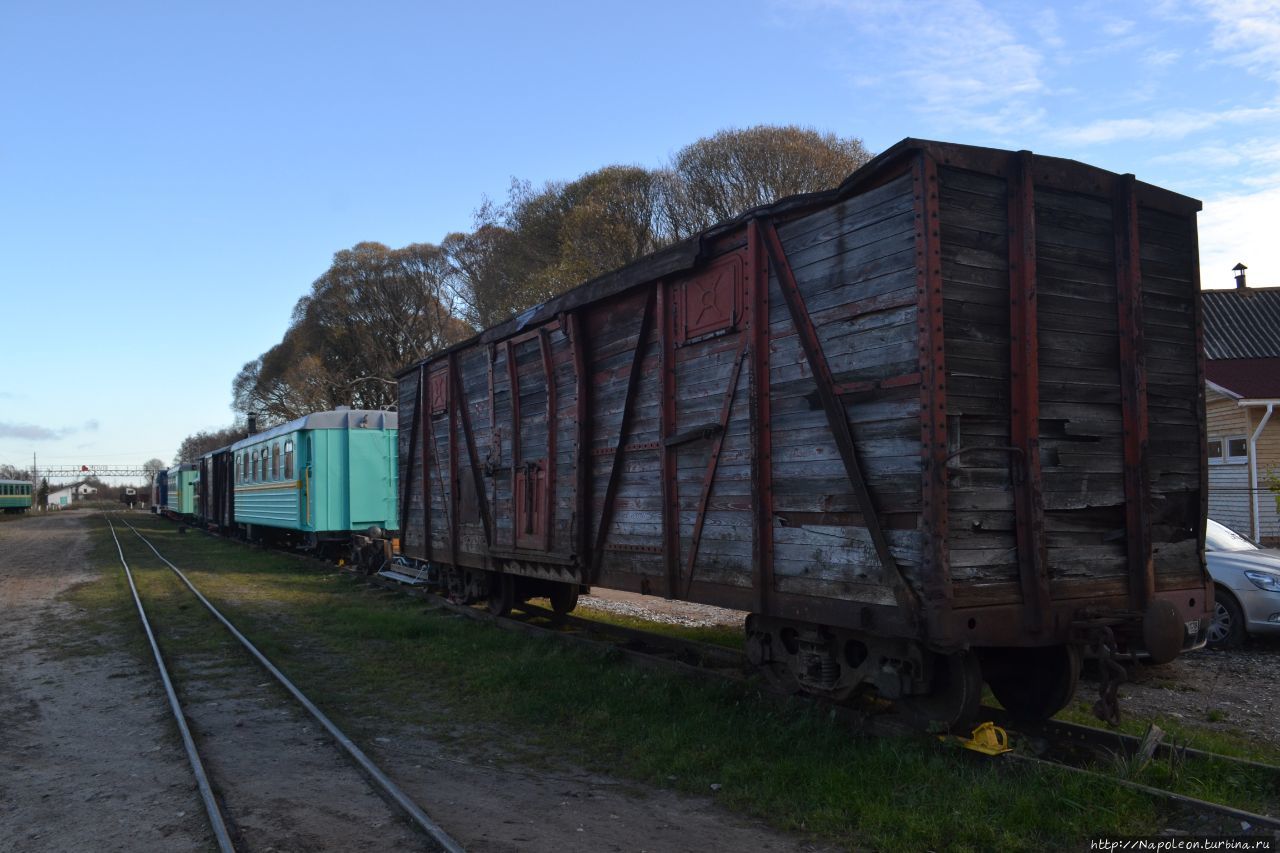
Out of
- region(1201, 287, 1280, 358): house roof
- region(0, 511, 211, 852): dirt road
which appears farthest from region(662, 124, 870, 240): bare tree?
region(0, 511, 211, 852): dirt road

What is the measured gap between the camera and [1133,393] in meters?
5.52

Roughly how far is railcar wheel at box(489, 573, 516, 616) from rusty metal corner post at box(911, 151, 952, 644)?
6814mm

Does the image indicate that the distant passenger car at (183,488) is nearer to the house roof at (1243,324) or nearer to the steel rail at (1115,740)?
the house roof at (1243,324)

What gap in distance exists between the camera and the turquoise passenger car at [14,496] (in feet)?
220

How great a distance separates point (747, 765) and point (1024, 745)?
1599mm

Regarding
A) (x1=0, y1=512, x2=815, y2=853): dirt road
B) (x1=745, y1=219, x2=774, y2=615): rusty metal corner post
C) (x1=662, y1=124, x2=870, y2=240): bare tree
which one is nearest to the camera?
(x1=0, y1=512, x2=815, y2=853): dirt road

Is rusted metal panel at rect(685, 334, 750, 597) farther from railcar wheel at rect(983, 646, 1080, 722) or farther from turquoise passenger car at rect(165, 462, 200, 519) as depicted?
turquoise passenger car at rect(165, 462, 200, 519)

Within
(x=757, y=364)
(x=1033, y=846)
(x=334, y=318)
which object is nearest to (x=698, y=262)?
(x=757, y=364)

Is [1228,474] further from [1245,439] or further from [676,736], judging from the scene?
[676,736]

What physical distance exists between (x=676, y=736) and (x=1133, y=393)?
11.8ft

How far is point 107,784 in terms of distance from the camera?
5.29 m

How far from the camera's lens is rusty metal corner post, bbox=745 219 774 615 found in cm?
596

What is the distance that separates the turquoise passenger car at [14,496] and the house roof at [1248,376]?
7642 cm

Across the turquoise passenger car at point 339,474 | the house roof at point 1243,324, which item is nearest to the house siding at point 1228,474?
the house roof at point 1243,324
